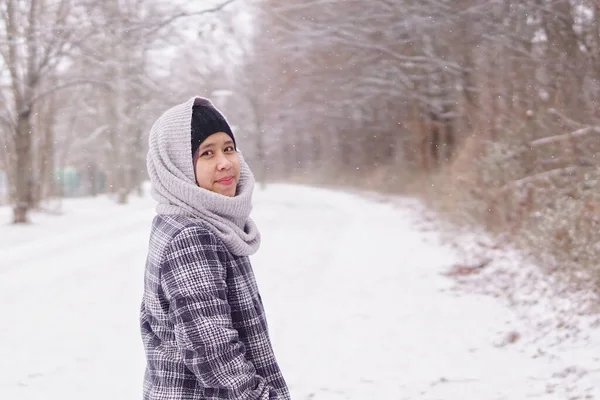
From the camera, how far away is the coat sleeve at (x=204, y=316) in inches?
74.4

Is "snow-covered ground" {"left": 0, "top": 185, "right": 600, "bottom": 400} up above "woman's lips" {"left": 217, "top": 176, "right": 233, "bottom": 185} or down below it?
below

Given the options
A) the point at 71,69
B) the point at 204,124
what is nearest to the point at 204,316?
the point at 204,124

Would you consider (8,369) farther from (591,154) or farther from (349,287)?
(591,154)

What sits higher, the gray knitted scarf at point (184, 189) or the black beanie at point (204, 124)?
the black beanie at point (204, 124)

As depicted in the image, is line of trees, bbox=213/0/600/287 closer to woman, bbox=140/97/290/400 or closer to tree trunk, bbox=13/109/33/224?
woman, bbox=140/97/290/400

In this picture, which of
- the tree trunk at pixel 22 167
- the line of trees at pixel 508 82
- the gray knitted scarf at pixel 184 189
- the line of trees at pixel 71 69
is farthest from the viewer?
the tree trunk at pixel 22 167

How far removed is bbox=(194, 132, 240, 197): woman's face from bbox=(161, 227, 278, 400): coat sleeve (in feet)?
0.61

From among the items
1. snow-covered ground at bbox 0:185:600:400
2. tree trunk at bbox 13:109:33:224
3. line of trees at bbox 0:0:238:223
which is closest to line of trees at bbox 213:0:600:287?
snow-covered ground at bbox 0:185:600:400

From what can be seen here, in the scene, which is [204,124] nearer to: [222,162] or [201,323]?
[222,162]

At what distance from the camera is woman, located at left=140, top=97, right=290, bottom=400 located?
1.90 metres

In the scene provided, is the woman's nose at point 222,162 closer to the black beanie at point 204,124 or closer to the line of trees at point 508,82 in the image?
the black beanie at point 204,124

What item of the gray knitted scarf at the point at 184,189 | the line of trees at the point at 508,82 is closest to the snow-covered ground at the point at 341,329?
the line of trees at the point at 508,82

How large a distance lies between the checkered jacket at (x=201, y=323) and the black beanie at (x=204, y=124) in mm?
240

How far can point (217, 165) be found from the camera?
210 centimetres
